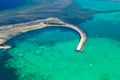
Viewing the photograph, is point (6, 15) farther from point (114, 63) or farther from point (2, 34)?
point (114, 63)

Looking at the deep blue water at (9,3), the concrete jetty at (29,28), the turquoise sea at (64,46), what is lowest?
the turquoise sea at (64,46)

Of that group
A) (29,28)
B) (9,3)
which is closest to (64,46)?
(29,28)

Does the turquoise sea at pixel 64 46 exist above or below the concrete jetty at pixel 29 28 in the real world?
below

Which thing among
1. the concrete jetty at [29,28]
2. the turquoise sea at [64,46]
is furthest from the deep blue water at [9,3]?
the concrete jetty at [29,28]

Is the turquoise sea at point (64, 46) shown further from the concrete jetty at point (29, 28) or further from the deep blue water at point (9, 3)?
the deep blue water at point (9, 3)

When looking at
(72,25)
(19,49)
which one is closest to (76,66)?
(19,49)

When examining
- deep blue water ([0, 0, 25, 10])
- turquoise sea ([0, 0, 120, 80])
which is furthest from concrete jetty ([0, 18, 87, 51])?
deep blue water ([0, 0, 25, 10])
